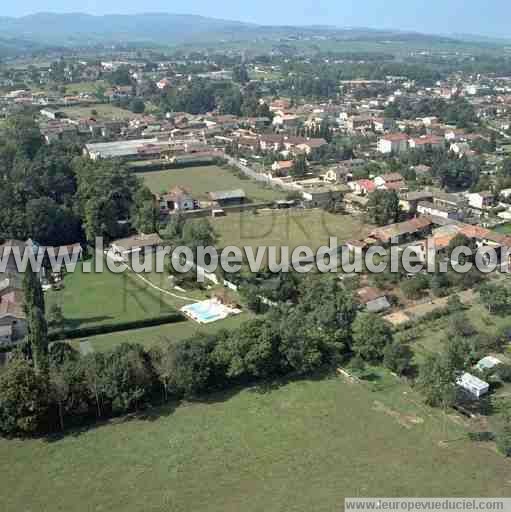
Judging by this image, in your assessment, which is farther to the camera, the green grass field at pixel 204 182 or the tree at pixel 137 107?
the tree at pixel 137 107

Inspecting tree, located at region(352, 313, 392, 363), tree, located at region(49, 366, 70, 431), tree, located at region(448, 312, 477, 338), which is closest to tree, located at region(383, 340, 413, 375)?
tree, located at region(352, 313, 392, 363)

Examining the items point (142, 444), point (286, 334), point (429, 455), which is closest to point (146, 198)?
point (286, 334)

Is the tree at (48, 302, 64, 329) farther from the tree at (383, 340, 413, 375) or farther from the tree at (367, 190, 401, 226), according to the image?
the tree at (367, 190, 401, 226)

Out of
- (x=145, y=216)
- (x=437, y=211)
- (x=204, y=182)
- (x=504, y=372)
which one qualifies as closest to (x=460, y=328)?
(x=504, y=372)

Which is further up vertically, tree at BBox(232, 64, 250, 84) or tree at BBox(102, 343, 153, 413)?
tree at BBox(232, 64, 250, 84)

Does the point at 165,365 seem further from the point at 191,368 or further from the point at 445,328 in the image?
the point at 445,328

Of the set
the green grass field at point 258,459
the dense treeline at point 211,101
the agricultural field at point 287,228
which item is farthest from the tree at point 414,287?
the dense treeline at point 211,101

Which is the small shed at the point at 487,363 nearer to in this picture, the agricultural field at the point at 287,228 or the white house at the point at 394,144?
the agricultural field at the point at 287,228
